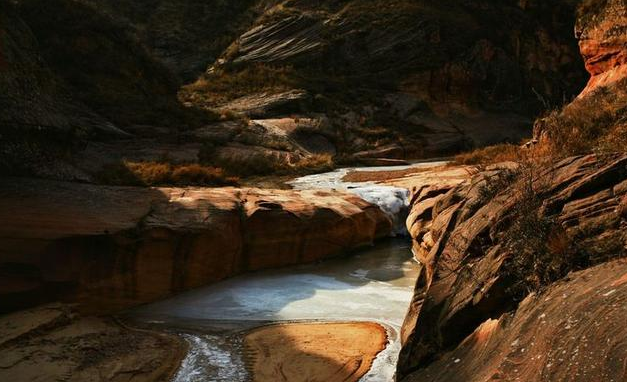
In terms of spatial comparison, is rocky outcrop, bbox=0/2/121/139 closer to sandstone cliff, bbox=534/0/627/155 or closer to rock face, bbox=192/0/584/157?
sandstone cliff, bbox=534/0/627/155

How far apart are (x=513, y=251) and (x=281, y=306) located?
4.52 meters

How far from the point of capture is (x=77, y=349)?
725 cm

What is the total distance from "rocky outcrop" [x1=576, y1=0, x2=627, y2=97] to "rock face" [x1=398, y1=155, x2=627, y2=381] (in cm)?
785

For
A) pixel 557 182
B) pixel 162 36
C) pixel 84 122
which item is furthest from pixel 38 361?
pixel 162 36

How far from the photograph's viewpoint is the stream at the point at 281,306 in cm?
704

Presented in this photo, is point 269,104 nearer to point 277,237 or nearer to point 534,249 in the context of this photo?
point 277,237

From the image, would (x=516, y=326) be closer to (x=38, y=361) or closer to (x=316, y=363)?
(x=316, y=363)

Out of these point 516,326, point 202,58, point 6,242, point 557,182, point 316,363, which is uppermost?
point 202,58

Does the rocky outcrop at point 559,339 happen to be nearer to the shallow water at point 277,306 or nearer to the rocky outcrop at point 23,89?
the shallow water at point 277,306

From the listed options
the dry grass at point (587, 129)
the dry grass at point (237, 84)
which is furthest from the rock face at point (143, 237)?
the dry grass at point (237, 84)

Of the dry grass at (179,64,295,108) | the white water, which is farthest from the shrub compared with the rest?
the dry grass at (179,64,295,108)

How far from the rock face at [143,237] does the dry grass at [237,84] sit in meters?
16.3

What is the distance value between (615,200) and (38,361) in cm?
627

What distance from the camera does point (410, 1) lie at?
112 feet
